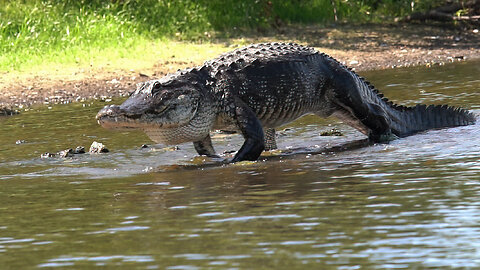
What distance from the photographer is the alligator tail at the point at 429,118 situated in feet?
29.0

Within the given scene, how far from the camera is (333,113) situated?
27.8ft

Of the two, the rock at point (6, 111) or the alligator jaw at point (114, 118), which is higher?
the alligator jaw at point (114, 118)

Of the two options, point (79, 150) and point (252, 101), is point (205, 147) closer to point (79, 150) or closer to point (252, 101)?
point (252, 101)

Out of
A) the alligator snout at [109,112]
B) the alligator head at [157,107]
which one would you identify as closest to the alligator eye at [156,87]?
the alligator head at [157,107]

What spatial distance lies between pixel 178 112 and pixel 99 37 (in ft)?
26.7

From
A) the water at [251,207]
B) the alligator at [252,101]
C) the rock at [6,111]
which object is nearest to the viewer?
the water at [251,207]

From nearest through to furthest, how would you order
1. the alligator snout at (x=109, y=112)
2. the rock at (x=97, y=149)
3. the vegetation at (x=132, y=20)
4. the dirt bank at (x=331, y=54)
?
the alligator snout at (x=109, y=112), the rock at (x=97, y=149), the dirt bank at (x=331, y=54), the vegetation at (x=132, y=20)

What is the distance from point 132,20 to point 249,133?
9.31 meters

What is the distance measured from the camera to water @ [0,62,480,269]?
4.33 meters

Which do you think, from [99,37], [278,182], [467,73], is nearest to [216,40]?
[99,37]

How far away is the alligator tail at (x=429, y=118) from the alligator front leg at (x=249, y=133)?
5.70ft

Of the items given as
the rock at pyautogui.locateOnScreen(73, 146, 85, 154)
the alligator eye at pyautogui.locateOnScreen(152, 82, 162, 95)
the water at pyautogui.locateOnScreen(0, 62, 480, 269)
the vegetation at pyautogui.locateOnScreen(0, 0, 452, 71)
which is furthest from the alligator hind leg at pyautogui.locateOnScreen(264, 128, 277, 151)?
the vegetation at pyautogui.locateOnScreen(0, 0, 452, 71)

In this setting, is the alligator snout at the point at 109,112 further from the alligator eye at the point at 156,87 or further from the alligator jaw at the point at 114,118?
the alligator eye at the point at 156,87

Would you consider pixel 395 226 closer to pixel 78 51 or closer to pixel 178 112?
pixel 178 112
